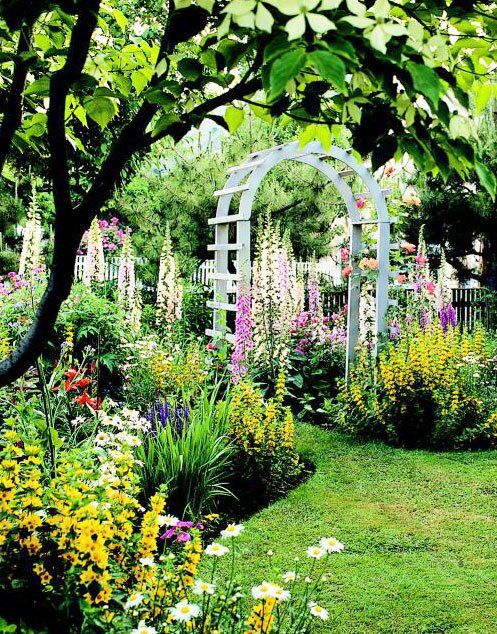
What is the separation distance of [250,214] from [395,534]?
3250 millimetres

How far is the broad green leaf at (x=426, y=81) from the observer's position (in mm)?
991

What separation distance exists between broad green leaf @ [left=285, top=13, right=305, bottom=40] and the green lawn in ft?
6.46

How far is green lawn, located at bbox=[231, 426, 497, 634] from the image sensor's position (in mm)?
2865

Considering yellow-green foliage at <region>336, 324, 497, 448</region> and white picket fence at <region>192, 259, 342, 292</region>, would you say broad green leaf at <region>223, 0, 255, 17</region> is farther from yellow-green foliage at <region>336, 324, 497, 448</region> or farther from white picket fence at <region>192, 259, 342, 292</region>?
white picket fence at <region>192, 259, 342, 292</region>

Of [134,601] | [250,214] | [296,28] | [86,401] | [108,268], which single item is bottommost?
[134,601]

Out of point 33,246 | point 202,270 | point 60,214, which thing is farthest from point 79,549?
point 202,270

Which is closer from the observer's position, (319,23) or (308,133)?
(319,23)

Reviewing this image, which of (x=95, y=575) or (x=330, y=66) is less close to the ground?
(x=330, y=66)

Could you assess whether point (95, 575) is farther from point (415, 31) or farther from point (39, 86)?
Answer: point (415, 31)

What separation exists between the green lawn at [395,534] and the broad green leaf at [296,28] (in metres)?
1.97

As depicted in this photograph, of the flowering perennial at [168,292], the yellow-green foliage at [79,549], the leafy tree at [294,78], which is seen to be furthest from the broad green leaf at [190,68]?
the flowering perennial at [168,292]

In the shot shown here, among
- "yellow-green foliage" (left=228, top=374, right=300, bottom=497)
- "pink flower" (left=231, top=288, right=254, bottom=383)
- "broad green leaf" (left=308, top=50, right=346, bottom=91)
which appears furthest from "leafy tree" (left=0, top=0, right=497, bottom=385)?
"pink flower" (left=231, top=288, right=254, bottom=383)

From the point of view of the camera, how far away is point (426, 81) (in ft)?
3.29

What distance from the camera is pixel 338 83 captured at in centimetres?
89
